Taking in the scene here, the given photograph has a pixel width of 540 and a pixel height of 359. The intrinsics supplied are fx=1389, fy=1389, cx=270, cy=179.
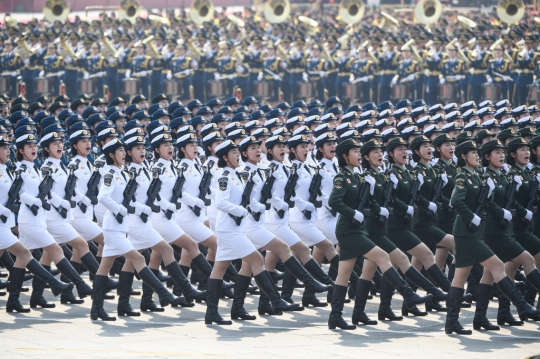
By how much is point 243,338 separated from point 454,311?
192cm

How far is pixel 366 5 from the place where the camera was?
45.1 m

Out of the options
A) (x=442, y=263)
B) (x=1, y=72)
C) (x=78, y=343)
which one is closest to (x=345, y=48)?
(x=1, y=72)

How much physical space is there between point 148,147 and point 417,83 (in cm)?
1301

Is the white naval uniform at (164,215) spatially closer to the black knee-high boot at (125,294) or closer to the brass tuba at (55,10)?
the black knee-high boot at (125,294)

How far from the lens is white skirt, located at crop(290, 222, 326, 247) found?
14344mm

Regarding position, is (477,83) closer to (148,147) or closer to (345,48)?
(345,48)

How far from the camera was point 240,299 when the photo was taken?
1336 centimetres

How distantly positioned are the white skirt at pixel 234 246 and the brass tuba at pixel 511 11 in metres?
→ 20.8

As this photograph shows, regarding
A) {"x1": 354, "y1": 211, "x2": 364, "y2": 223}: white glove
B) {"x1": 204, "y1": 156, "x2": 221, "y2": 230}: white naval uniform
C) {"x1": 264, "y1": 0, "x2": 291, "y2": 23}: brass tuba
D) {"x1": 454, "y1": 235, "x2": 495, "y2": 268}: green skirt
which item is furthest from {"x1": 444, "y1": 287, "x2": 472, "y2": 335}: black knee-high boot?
{"x1": 264, "y1": 0, "x2": 291, "y2": 23}: brass tuba

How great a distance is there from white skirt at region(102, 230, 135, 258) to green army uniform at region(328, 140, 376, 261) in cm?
204

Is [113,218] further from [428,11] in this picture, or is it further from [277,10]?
[277,10]

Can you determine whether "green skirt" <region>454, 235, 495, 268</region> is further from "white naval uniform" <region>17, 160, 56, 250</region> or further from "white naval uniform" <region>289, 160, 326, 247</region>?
"white naval uniform" <region>17, 160, 56, 250</region>

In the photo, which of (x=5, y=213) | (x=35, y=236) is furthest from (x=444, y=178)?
(x=5, y=213)

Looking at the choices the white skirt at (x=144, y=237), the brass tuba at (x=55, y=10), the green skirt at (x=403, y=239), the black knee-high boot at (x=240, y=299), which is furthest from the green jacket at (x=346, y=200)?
the brass tuba at (x=55, y=10)
